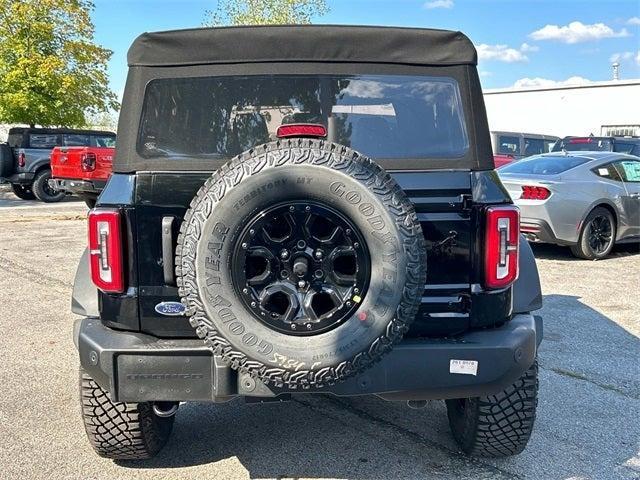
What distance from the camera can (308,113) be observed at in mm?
2730

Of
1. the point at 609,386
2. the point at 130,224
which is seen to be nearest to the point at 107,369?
the point at 130,224

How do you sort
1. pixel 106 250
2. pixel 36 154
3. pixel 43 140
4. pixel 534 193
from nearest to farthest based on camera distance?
pixel 106 250 < pixel 534 193 < pixel 36 154 < pixel 43 140

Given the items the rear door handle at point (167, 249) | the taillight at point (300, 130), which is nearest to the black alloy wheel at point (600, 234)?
the taillight at point (300, 130)

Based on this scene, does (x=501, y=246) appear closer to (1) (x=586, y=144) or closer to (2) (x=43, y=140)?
(1) (x=586, y=144)

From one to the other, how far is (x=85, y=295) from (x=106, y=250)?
0.42 m

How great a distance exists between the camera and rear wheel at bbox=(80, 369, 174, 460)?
284 cm

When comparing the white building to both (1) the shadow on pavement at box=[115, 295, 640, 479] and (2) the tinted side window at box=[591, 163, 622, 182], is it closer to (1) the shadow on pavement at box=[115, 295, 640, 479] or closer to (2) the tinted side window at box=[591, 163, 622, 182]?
(2) the tinted side window at box=[591, 163, 622, 182]

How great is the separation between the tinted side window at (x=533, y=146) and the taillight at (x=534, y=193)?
8.84 m

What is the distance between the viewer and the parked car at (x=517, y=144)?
15.2 m

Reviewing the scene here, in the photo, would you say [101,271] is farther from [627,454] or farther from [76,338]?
[627,454]

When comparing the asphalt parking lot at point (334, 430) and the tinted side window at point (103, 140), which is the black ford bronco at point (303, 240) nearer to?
the asphalt parking lot at point (334, 430)

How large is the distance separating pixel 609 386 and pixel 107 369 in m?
3.21

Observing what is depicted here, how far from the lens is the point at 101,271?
8.26ft

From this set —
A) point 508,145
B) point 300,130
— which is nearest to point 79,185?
point 508,145
